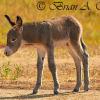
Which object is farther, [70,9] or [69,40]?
[70,9]

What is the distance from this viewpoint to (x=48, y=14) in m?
25.1

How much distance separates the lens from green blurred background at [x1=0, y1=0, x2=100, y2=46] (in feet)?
82.1

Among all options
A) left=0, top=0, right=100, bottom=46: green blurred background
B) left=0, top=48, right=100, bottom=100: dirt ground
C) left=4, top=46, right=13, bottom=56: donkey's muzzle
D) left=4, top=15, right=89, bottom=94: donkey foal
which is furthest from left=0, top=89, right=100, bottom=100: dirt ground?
left=0, top=0, right=100, bottom=46: green blurred background

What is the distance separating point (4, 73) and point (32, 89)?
2.48m

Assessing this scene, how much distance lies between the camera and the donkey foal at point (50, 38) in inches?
513

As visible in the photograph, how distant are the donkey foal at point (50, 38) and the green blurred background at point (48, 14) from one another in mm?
10821

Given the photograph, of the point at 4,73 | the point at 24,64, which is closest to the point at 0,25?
the point at 24,64

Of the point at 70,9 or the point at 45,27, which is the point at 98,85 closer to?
the point at 45,27

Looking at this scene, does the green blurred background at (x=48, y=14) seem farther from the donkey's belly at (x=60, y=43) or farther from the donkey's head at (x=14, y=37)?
the donkey's head at (x=14, y=37)

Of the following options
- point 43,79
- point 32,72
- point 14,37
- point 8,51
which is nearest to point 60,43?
point 14,37

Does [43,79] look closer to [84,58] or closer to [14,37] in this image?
[84,58]

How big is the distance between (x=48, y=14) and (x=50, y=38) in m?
12.0

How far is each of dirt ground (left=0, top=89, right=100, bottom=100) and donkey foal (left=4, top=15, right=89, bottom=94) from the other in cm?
23

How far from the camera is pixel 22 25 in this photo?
13.2 metres
